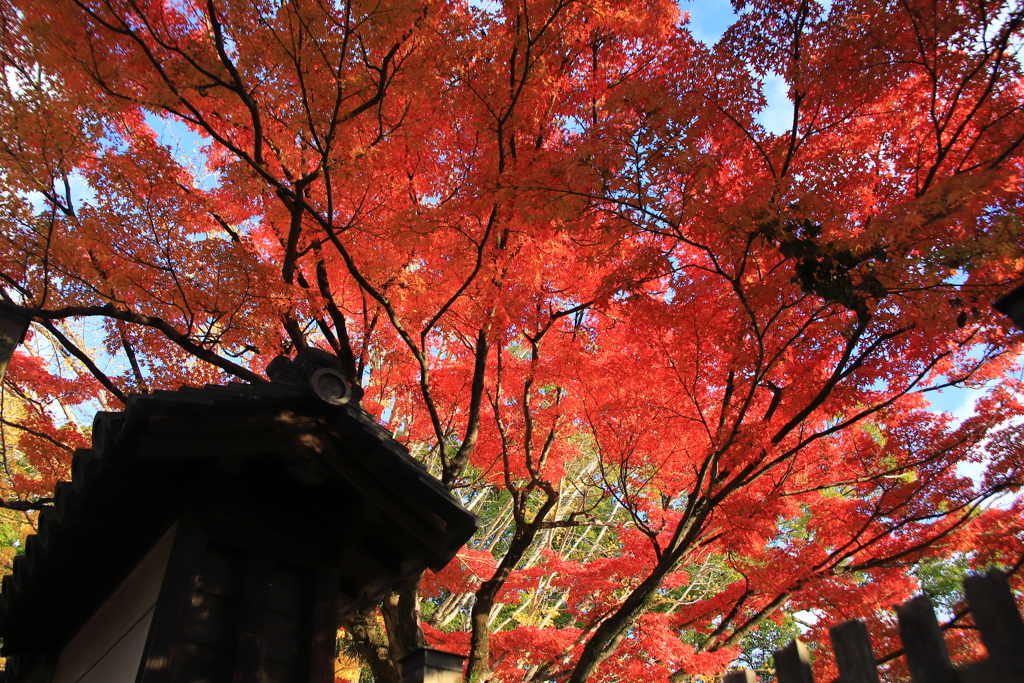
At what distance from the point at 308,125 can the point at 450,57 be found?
7.10 feet

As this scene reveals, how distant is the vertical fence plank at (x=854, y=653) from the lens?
2.61 m

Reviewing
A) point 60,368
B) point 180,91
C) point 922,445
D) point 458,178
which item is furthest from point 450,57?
point 60,368

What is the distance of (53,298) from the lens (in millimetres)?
9664

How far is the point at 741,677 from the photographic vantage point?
3.16m

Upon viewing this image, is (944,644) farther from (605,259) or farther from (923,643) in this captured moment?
(605,259)

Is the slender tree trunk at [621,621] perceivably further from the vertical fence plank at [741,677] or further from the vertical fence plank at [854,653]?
the vertical fence plank at [854,653]

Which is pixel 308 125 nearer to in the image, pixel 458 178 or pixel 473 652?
pixel 458 178

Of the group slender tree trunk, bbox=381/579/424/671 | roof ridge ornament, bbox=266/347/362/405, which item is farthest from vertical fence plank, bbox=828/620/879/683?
slender tree trunk, bbox=381/579/424/671

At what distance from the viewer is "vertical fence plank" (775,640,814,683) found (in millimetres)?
2871

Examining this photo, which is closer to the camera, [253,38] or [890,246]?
[890,246]

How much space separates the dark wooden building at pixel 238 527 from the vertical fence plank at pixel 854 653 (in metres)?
2.79

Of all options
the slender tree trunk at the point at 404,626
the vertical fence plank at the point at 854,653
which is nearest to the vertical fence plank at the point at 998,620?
the vertical fence plank at the point at 854,653

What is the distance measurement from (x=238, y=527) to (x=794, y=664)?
11.7ft

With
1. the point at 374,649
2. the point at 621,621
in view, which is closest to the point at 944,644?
the point at 621,621
